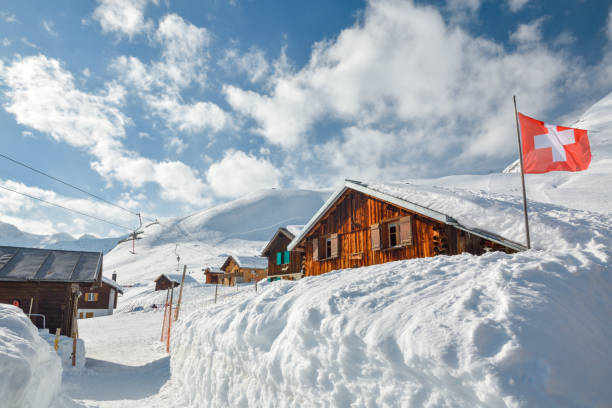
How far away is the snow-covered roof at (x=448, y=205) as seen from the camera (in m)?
9.48

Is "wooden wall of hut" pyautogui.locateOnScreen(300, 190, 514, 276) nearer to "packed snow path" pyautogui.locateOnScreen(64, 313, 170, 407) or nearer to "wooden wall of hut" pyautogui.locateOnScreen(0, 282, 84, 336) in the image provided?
"packed snow path" pyautogui.locateOnScreen(64, 313, 170, 407)

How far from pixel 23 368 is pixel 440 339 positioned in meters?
4.82

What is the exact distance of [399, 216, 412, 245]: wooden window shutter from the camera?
11875mm

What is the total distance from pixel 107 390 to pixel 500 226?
12.5 metres

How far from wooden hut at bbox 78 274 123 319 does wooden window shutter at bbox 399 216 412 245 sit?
3664cm

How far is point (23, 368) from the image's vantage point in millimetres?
4105

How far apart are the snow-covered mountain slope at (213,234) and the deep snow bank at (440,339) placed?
5927cm

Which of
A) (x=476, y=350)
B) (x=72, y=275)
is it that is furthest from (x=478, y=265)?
(x=72, y=275)

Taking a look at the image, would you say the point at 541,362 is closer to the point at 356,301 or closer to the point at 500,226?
the point at 356,301

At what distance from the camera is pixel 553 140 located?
718 cm

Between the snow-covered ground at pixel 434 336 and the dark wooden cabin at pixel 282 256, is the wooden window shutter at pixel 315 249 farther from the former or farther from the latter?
the dark wooden cabin at pixel 282 256

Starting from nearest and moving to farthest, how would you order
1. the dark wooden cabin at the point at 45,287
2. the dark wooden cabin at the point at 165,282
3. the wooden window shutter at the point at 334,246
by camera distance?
1. the wooden window shutter at the point at 334,246
2. the dark wooden cabin at the point at 45,287
3. the dark wooden cabin at the point at 165,282

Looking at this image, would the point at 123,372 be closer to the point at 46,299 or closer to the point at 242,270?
the point at 46,299

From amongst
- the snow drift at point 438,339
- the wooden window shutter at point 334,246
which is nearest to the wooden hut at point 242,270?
the wooden window shutter at point 334,246
